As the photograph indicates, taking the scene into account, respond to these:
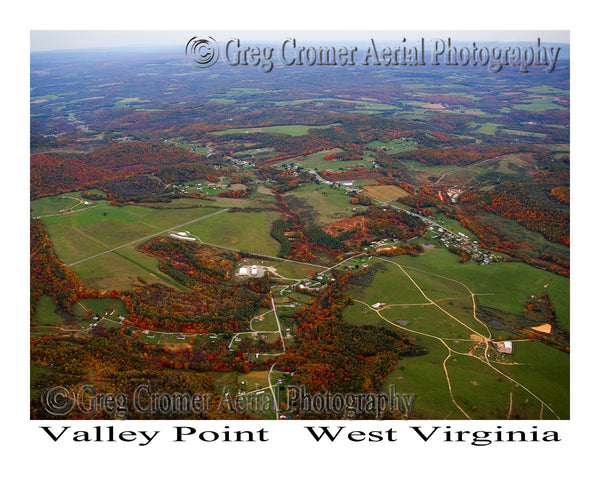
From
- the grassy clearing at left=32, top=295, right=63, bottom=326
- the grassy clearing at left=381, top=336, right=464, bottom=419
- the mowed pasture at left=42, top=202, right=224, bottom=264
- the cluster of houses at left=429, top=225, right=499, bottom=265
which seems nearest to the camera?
the grassy clearing at left=381, top=336, right=464, bottom=419

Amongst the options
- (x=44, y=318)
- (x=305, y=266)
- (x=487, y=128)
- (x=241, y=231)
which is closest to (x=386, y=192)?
(x=241, y=231)

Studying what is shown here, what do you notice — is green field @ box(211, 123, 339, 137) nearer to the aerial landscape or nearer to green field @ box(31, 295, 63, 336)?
the aerial landscape

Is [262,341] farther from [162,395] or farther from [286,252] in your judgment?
[286,252]

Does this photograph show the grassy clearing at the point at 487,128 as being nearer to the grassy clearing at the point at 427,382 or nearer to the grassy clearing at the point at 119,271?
the grassy clearing at the point at 427,382

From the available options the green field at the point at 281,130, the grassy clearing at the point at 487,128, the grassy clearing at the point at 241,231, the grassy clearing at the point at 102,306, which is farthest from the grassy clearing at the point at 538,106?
the grassy clearing at the point at 102,306

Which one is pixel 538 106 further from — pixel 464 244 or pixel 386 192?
pixel 464 244

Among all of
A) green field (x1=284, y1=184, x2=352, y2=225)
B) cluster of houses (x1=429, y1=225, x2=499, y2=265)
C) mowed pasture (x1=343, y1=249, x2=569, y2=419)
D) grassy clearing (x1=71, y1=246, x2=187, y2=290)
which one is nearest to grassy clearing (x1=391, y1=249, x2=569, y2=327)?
mowed pasture (x1=343, y1=249, x2=569, y2=419)
